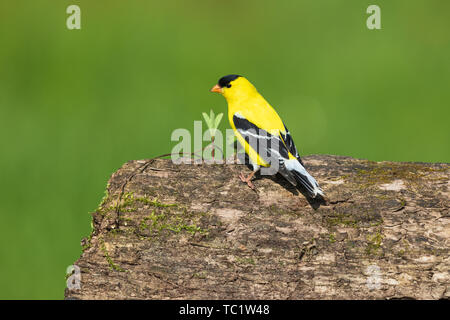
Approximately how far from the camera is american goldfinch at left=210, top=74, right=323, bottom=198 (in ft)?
13.4

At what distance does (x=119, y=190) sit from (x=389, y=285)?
6.94 ft

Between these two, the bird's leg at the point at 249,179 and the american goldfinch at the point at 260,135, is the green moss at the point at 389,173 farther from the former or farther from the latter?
the bird's leg at the point at 249,179

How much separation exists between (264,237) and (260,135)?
100 cm

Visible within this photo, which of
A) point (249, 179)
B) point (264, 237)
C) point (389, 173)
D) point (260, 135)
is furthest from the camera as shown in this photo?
point (260, 135)

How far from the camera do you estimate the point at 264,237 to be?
12.5 ft

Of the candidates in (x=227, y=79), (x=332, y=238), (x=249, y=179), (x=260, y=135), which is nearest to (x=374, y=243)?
(x=332, y=238)

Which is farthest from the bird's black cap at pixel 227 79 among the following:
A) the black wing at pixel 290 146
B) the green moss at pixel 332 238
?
the green moss at pixel 332 238

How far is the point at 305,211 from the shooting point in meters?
3.97

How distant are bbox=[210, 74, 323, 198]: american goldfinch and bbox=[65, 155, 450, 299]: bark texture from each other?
0.48 ft

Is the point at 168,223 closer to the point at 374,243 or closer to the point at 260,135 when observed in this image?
the point at 260,135

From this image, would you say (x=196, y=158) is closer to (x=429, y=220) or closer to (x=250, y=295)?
(x=250, y=295)

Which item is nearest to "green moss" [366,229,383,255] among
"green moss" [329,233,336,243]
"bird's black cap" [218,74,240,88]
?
"green moss" [329,233,336,243]

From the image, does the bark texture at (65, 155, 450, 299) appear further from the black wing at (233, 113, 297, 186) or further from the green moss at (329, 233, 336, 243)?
the black wing at (233, 113, 297, 186)

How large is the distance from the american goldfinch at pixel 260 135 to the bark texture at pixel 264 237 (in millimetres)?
146
